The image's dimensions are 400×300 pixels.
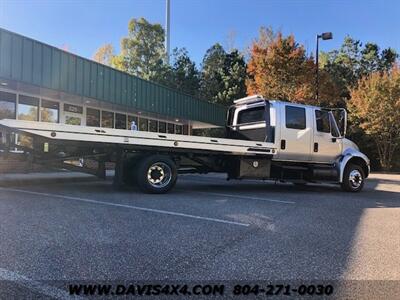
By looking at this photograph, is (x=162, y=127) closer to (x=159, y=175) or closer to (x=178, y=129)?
(x=178, y=129)

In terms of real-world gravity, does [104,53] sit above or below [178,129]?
above

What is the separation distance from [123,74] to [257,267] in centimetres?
1573

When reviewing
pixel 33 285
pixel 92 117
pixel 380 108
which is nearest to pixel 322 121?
pixel 33 285

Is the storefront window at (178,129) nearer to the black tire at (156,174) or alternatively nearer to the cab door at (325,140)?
the cab door at (325,140)

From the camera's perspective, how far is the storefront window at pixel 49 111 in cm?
1745

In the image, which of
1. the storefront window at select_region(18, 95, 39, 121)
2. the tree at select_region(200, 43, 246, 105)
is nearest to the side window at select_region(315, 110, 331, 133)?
the storefront window at select_region(18, 95, 39, 121)

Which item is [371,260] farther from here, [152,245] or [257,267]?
[152,245]

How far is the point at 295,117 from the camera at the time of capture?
1259 centimetres

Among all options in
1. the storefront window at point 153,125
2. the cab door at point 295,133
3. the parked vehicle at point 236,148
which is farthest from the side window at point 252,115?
the storefront window at point 153,125

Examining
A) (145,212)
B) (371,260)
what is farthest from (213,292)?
(145,212)

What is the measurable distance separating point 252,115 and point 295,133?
4.72 ft

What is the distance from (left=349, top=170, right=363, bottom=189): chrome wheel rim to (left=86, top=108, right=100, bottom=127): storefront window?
12133 millimetres

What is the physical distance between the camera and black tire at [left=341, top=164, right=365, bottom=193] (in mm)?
13312

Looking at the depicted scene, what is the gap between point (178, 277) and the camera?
4.27 meters
